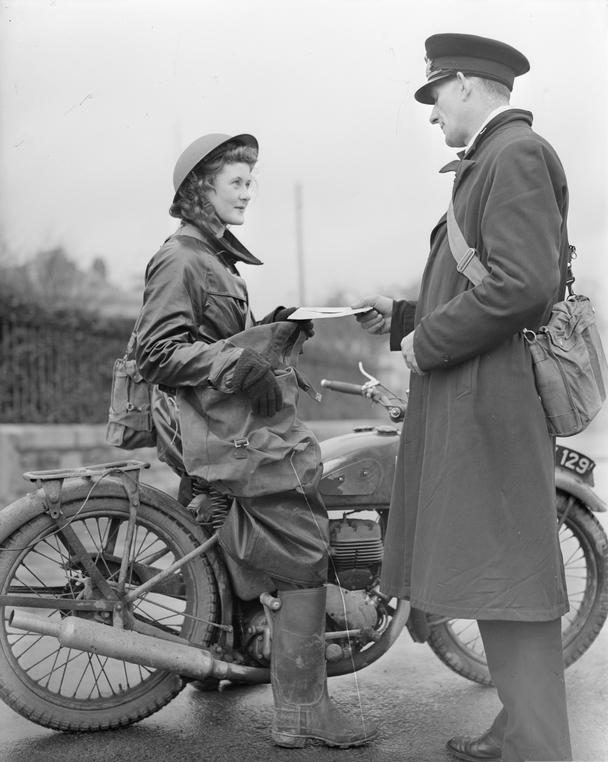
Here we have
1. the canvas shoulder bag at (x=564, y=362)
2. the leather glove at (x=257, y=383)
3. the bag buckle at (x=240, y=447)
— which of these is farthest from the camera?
the bag buckle at (x=240, y=447)

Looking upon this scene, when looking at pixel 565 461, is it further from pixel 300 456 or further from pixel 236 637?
pixel 236 637

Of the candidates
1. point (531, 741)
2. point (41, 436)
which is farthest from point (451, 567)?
point (41, 436)

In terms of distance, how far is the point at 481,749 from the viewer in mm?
3035

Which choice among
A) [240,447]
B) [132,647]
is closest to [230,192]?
[240,447]

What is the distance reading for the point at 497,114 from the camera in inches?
111

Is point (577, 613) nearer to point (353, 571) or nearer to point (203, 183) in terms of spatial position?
point (353, 571)

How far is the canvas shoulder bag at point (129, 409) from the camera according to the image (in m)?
3.41

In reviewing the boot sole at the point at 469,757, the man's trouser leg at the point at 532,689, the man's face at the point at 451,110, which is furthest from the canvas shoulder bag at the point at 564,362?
the boot sole at the point at 469,757

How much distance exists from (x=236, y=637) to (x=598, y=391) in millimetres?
1602

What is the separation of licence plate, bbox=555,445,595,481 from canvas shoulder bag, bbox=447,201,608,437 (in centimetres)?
104

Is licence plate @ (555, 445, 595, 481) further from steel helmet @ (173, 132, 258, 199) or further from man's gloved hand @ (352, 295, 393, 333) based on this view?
steel helmet @ (173, 132, 258, 199)

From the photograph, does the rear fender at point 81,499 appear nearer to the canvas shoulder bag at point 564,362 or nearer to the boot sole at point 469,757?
the boot sole at point 469,757

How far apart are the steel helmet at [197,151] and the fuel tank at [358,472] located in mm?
1173

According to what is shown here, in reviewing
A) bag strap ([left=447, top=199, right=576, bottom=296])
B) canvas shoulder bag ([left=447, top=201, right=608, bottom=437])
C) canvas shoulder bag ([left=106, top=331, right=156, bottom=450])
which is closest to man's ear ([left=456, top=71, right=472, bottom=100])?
bag strap ([left=447, top=199, right=576, bottom=296])
